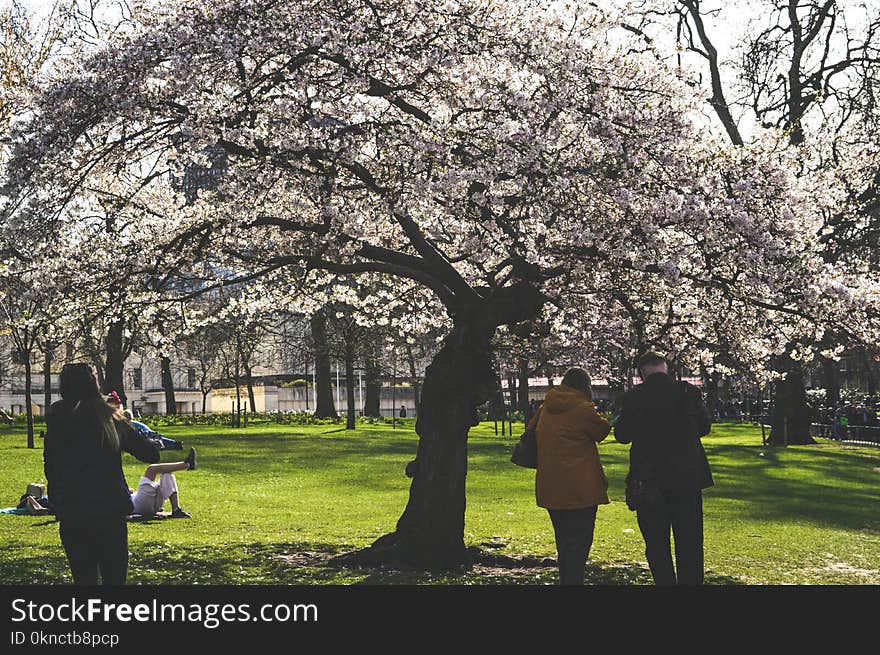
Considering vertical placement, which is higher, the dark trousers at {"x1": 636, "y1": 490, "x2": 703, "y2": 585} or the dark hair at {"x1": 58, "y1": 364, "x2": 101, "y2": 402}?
the dark hair at {"x1": 58, "y1": 364, "x2": 101, "y2": 402}

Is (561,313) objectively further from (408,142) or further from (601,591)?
(601,591)

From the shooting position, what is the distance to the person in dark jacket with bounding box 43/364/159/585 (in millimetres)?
6828

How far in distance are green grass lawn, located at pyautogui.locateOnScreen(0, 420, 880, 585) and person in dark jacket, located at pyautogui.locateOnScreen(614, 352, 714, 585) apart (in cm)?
307

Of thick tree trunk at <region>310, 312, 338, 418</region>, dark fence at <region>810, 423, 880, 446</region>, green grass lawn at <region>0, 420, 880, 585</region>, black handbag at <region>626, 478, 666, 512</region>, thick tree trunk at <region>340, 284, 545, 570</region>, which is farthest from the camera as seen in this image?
thick tree trunk at <region>310, 312, 338, 418</region>

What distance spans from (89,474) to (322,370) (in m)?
47.4

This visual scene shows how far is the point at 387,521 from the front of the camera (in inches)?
706

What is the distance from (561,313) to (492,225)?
293 cm

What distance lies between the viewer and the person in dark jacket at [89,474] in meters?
6.83

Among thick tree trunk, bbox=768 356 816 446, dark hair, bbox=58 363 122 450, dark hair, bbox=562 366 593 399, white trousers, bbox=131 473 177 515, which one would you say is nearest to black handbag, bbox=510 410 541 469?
dark hair, bbox=562 366 593 399

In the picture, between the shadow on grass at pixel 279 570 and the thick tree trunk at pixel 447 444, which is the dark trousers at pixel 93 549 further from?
the thick tree trunk at pixel 447 444

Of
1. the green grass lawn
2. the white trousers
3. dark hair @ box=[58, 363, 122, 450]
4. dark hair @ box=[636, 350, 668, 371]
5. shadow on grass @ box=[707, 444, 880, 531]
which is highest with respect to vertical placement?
dark hair @ box=[636, 350, 668, 371]

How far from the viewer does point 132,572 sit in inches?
451

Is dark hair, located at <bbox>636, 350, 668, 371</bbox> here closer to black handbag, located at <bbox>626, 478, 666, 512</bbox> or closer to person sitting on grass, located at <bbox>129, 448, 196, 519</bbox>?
black handbag, located at <bbox>626, 478, 666, 512</bbox>

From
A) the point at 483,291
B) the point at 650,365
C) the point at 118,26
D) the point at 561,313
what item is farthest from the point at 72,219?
the point at 650,365
